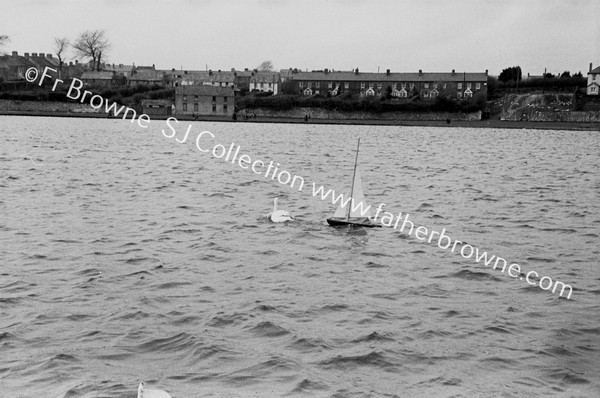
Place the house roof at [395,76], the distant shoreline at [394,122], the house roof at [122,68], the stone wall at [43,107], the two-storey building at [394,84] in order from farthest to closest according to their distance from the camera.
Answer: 1. the house roof at [122,68]
2. the house roof at [395,76]
3. the two-storey building at [394,84]
4. the stone wall at [43,107]
5. the distant shoreline at [394,122]

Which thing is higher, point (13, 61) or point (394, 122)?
point (13, 61)

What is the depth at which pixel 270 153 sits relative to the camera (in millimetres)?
51250

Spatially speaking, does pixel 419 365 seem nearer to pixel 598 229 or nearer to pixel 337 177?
pixel 598 229

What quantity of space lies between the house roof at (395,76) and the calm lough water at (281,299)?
4371 inches

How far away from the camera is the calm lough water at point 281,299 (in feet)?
32.4

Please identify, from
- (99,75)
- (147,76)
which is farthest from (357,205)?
(147,76)

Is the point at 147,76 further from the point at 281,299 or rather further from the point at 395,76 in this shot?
the point at 281,299

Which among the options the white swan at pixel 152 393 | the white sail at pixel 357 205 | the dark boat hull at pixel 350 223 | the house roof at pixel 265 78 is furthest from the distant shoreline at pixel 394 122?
the white swan at pixel 152 393

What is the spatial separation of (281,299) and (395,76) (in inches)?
5154

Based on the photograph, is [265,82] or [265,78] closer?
[265,82]

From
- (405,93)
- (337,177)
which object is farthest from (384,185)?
(405,93)

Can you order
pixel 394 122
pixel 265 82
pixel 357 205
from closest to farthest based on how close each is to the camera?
1. pixel 357 205
2. pixel 394 122
3. pixel 265 82

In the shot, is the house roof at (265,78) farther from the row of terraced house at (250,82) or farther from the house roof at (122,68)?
the house roof at (122,68)

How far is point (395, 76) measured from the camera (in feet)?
462
